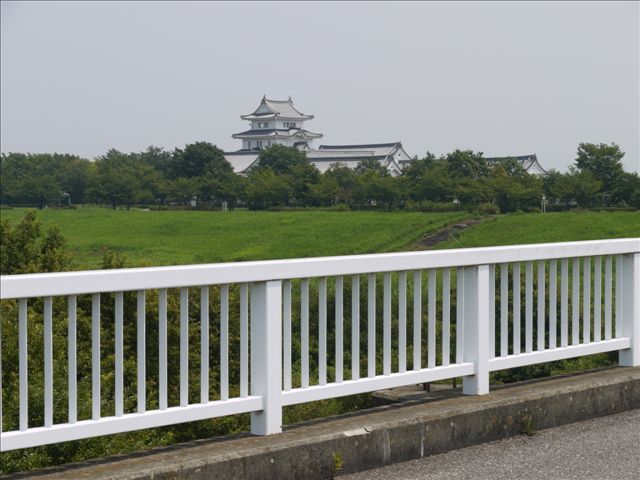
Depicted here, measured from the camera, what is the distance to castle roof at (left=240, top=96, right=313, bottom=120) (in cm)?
14650

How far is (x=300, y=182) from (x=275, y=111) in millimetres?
27551

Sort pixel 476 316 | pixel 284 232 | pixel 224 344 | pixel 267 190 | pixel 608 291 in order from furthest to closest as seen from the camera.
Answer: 1. pixel 267 190
2. pixel 284 232
3. pixel 608 291
4. pixel 476 316
5. pixel 224 344

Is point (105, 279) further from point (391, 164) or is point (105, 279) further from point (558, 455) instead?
point (391, 164)

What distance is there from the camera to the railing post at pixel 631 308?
6.86m

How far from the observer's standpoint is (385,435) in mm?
5355

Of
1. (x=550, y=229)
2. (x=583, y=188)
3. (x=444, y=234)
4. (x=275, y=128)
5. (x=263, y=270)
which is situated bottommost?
(x=444, y=234)

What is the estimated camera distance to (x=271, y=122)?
14650cm

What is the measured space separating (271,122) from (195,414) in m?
143

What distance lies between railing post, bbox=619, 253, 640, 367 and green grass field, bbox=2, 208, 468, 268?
66525 millimetres

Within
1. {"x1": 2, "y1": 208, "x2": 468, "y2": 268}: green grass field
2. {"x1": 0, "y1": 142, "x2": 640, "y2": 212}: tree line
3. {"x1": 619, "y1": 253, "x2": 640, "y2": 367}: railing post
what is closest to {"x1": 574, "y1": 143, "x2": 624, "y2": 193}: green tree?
{"x1": 0, "y1": 142, "x2": 640, "y2": 212}: tree line

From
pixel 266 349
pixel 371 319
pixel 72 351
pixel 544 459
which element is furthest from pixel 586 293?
pixel 72 351

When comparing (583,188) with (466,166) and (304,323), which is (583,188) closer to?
(466,166)

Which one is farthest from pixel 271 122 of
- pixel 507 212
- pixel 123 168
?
pixel 507 212

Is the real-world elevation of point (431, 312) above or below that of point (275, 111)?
below
